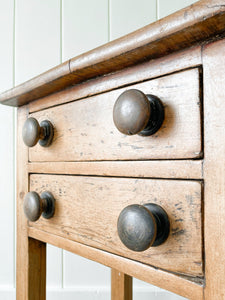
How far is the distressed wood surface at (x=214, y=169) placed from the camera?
282 millimetres

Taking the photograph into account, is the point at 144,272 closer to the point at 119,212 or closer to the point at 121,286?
the point at 119,212

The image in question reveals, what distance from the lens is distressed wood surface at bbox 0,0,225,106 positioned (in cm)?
26

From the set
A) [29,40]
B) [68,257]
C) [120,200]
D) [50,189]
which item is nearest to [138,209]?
[120,200]

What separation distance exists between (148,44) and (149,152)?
0.12m

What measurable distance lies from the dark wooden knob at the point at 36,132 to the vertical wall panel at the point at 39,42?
64 centimetres

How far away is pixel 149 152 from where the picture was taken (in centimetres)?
35

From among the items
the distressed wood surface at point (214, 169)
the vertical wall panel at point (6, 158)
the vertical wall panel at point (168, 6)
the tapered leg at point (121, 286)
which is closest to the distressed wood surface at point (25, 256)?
the tapered leg at point (121, 286)

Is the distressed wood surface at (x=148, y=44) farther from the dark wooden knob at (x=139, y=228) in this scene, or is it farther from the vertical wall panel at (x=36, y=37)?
the vertical wall panel at (x=36, y=37)

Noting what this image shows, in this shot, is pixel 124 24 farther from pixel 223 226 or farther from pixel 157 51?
pixel 223 226

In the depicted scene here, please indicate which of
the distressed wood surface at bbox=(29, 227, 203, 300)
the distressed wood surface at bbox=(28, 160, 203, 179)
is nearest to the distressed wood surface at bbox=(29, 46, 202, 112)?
the distressed wood surface at bbox=(28, 160, 203, 179)

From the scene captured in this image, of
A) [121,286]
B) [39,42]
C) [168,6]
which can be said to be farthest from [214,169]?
[39,42]

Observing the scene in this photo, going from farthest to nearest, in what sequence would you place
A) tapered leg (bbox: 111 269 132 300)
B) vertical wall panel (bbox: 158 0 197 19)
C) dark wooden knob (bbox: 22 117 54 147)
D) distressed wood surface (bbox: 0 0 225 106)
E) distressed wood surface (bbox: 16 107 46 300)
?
vertical wall panel (bbox: 158 0 197 19) → tapered leg (bbox: 111 269 132 300) → distressed wood surface (bbox: 16 107 46 300) → dark wooden knob (bbox: 22 117 54 147) → distressed wood surface (bbox: 0 0 225 106)

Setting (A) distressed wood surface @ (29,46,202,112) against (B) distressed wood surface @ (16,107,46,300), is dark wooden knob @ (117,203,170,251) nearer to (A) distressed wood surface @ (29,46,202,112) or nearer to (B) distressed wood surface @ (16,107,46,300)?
(A) distressed wood surface @ (29,46,202,112)

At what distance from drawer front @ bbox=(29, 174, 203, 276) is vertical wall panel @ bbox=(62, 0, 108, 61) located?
655mm
